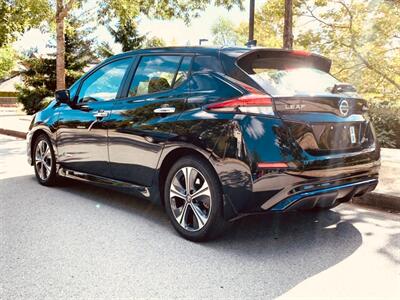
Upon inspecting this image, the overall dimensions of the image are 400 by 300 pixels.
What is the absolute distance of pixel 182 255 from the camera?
3855 millimetres

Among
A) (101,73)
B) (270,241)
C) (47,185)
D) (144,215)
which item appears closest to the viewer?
(270,241)

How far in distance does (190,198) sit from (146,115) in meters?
0.98

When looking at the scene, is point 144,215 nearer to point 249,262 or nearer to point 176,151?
point 176,151

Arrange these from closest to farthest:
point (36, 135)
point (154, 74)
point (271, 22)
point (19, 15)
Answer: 1. point (154, 74)
2. point (36, 135)
3. point (19, 15)
4. point (271, 22)

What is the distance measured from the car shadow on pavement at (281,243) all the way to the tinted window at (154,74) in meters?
1.35

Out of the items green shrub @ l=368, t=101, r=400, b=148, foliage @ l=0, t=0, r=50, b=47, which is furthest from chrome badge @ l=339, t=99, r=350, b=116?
foliage @ l=0, t=0, r=50, b=47

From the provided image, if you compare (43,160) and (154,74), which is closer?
(154,74)

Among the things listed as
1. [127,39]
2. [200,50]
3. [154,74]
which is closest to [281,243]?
[200,50]

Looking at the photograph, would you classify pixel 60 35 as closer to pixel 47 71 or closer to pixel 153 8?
pixel 153 8

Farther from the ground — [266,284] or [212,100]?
[212,100]

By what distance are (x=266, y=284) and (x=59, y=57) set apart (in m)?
15.2

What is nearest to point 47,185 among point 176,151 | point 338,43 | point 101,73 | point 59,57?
point 101,73

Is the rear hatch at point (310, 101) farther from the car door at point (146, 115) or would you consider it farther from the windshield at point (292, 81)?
the car door at point (146, 115)

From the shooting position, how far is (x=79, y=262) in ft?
12.0
